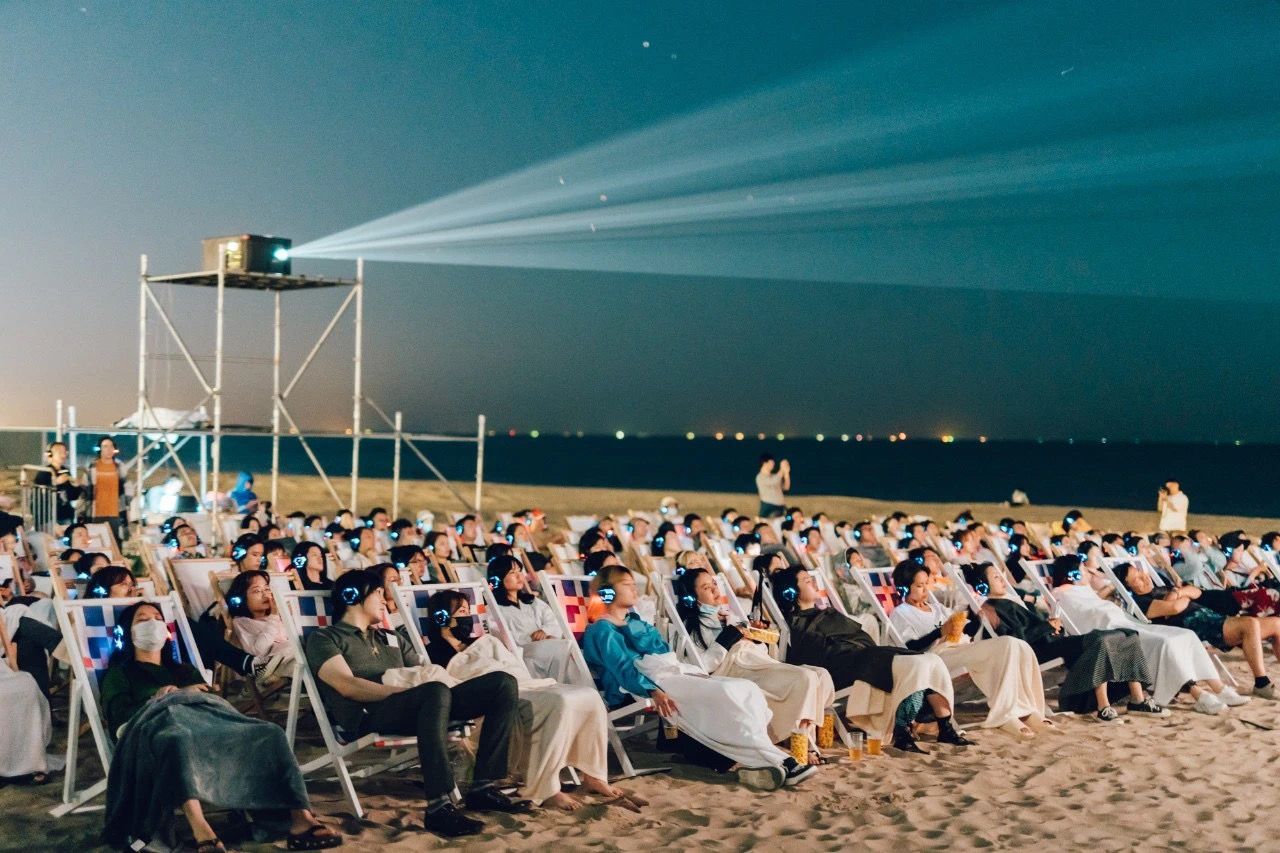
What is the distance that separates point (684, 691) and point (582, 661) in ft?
1.57

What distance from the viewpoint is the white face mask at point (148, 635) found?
17.3 ft

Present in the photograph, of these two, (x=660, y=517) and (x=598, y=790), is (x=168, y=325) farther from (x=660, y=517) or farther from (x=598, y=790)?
(x=598, y=790)

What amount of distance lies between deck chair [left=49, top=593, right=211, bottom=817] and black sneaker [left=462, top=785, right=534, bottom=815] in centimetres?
119

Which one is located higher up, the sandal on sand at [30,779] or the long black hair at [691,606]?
the long black hair at [691,606]

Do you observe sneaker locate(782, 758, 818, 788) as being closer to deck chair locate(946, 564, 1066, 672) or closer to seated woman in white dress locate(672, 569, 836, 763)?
seated woman in white dress locate(672, 569, 836, 763)

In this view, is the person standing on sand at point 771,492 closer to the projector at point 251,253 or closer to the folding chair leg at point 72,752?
the projector at point 251,253

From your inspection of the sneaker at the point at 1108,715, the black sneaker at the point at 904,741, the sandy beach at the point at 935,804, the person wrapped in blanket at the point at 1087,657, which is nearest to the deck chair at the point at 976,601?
the person wrapped in blanket at the point at 1087,657

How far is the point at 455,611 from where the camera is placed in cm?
600

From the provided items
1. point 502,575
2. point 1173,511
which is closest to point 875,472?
point 1173,511

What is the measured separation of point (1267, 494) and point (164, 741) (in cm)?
5837

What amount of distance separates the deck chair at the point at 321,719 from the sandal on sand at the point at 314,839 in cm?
39

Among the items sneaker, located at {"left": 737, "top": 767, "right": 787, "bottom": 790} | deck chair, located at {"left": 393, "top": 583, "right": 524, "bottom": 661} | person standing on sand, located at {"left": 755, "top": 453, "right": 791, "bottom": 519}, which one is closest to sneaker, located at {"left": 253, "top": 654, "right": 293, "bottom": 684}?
deck chair, located at {"left": 393, "top": 583, "right": 524, "bottom": 661}

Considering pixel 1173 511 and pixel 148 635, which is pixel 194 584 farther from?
pixel 1173 511

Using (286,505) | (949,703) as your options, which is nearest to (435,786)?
(949,703)
